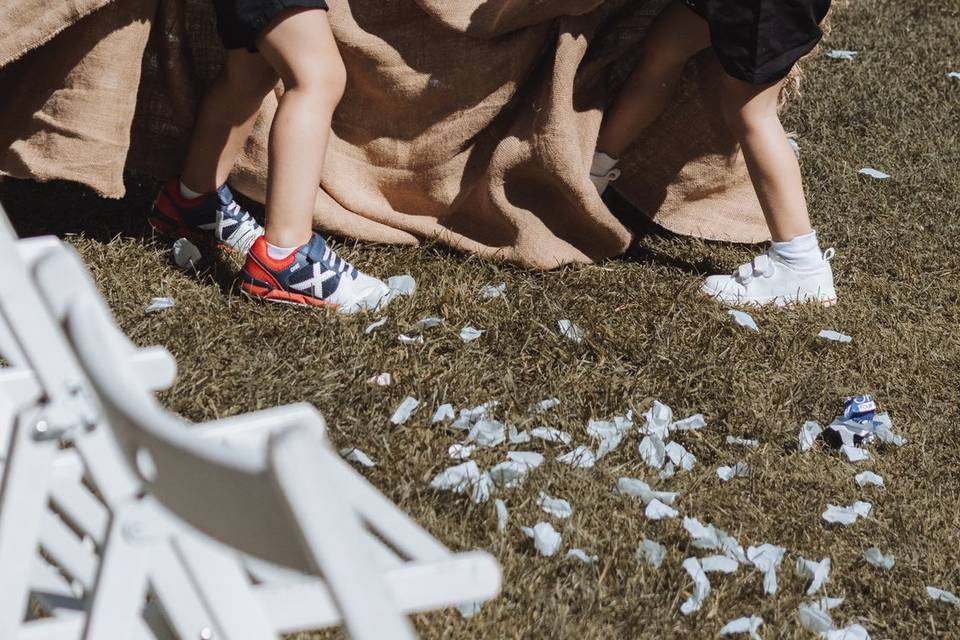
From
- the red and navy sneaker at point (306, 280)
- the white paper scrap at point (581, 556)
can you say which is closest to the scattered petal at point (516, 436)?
the white paper scrap at point (581, 556)

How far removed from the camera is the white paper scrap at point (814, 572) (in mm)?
2516

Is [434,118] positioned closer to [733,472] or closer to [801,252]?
[801,252]

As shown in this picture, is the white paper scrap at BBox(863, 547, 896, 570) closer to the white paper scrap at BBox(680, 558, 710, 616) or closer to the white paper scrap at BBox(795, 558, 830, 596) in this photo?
the white paper scrap at BBox(795, 558, 830, 596)

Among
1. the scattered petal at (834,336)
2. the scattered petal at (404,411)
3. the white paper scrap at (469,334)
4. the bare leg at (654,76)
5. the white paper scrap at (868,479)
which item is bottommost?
the scattered petal at (834,336)

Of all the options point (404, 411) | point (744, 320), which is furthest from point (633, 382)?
point (404, 411)

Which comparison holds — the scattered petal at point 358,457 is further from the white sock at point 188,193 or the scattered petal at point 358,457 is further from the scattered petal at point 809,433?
the white sock at point 188,193

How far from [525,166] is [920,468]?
1.39 meters

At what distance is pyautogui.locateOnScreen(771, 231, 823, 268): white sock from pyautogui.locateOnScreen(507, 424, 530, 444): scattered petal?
1.19m

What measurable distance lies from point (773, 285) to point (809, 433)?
2.43ft

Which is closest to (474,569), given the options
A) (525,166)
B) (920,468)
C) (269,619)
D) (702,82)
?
(269,619)

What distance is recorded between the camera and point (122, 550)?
1320mm

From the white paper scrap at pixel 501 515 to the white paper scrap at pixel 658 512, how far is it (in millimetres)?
310

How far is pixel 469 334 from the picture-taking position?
330cm

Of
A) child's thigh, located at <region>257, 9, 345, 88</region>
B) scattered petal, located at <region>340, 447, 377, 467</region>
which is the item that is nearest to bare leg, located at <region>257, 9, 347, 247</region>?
child's thigh, located at <region>257, 9, 345, 88</region>
